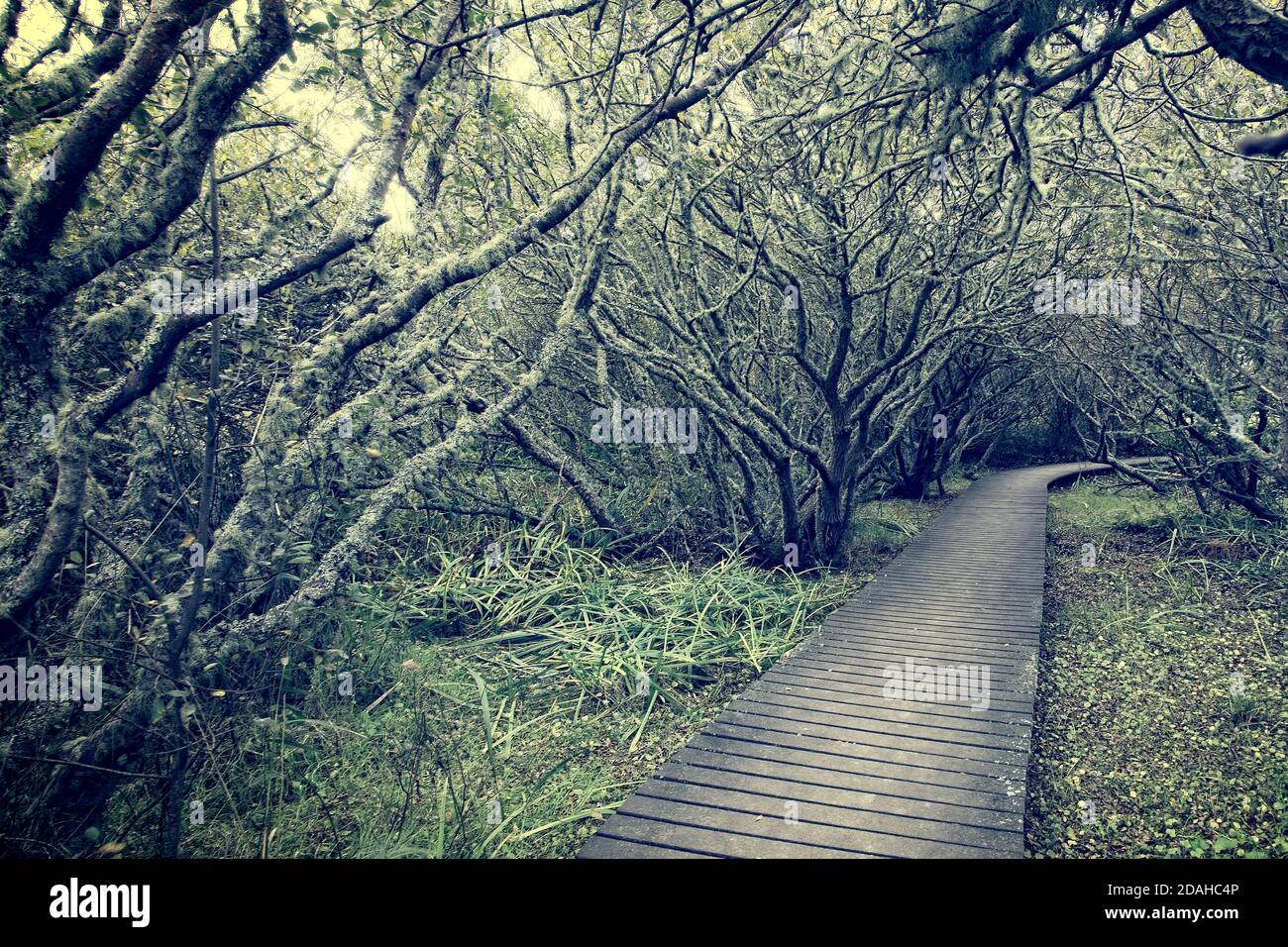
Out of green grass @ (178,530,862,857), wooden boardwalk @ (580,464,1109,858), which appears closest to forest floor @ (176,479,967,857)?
green grass @ (178,530,862,857)

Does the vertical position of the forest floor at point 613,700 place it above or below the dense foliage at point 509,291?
below

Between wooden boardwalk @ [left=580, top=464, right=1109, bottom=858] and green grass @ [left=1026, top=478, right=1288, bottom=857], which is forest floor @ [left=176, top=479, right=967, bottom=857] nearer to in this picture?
wooden boardwalk @ [left=580, top=464, right=1109, bottom=858]

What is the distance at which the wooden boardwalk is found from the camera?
10.4ft

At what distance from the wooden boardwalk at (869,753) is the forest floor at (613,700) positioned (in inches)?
15.8

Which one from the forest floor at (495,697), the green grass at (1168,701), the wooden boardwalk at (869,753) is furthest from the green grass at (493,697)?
the green grass at (1168,701)

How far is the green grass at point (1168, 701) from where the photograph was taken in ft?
12.2

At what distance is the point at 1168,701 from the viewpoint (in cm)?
516

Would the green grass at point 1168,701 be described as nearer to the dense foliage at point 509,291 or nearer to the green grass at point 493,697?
the dense foliage at point 509,291

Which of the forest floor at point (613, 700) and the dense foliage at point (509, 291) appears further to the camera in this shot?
the forest floor at point (613, 700)

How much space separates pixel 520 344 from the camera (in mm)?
8938

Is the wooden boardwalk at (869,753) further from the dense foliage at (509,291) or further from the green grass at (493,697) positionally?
the dense foliage at (509,291)

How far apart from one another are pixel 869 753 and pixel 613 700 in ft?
6.44

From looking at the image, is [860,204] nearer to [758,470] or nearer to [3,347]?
[758,470]
